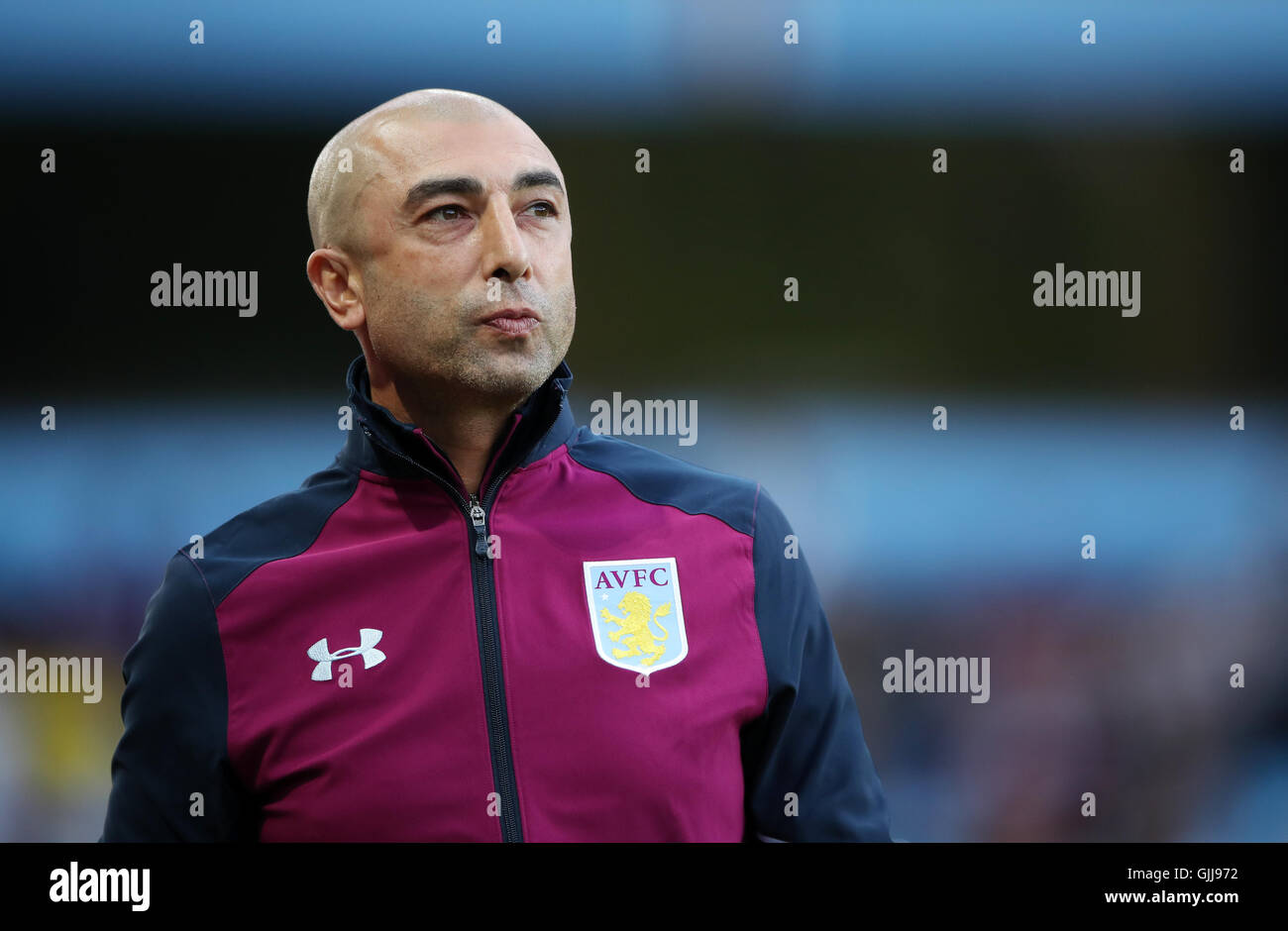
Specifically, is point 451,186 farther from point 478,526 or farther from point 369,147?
point 478,526

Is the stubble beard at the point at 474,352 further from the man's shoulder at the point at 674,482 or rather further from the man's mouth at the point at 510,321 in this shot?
the man's shoulder at the point at 674,482

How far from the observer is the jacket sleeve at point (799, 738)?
1.78 meters

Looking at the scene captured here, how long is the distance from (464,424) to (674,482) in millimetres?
321

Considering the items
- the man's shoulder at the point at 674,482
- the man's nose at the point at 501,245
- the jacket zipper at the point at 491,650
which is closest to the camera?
the jacket zipper at the point at 491,650

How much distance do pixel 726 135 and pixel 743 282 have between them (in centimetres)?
39

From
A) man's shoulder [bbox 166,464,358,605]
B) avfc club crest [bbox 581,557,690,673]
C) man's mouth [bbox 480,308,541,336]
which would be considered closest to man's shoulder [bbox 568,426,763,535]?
avfc club crest [bbox 581,557,690,673]

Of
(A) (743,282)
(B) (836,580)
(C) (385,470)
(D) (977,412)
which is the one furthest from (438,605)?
(D) (977,412)

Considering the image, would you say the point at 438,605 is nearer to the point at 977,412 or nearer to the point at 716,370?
the point at 716,370

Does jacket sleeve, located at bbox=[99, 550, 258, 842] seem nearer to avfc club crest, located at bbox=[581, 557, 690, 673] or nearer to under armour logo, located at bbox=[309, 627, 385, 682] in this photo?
under armour logo, located at bbox=[309, 627, 385, 682]

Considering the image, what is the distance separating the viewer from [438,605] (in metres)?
1.72

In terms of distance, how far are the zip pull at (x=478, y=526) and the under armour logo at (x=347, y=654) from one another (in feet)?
0.57

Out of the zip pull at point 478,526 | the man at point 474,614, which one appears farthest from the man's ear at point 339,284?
the zip pull at point 478,526
